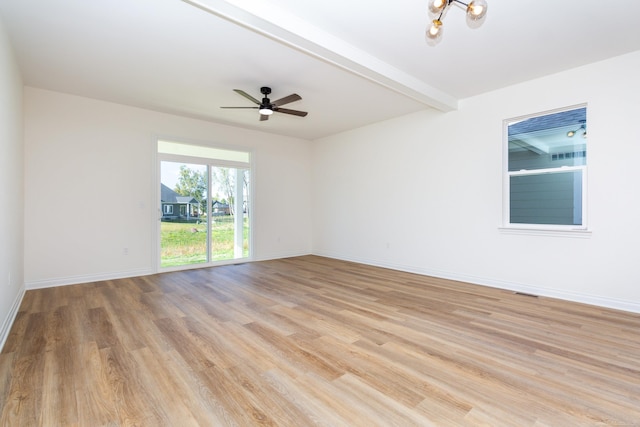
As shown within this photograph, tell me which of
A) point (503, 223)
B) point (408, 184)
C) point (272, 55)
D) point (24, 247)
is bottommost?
Answer: point (24, 247)

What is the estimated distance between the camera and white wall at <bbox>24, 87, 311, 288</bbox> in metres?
4.39

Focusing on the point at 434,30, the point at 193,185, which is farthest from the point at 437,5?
the point at 193,185

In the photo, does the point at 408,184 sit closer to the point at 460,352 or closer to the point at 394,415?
the point at 460,352

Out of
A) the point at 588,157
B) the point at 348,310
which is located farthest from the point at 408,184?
the point at 348,310

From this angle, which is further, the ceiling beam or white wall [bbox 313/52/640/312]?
white wall [bbox 313/52/640/312]

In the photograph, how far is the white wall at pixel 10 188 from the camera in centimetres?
271

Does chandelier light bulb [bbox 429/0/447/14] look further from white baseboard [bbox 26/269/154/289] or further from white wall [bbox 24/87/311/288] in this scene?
white baseboard [bbox 26/269/154/289]

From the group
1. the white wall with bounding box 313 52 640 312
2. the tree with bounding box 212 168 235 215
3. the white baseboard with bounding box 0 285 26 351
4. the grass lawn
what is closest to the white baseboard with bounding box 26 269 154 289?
the white baseboard with bounding box 0 285 26 351

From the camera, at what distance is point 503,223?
14.4ft

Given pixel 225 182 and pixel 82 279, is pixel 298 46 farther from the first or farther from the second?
pixel 82 279

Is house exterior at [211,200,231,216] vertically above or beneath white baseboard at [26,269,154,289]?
above

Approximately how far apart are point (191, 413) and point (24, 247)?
167 inches

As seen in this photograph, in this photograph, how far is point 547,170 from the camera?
4.10 m

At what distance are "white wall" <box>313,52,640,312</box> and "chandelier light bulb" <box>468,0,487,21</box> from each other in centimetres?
257
